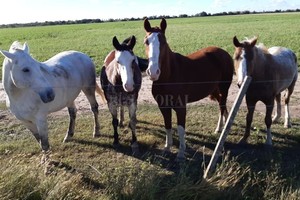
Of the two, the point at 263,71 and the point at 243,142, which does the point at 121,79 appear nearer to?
the point at 263,71

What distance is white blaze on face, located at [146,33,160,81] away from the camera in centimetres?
471

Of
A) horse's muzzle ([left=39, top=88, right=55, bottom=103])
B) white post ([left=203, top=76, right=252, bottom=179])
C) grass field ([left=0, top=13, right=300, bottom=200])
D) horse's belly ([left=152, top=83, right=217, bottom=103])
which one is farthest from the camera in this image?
horse's belly ([left=152, top=83, right=217, bottom=103])

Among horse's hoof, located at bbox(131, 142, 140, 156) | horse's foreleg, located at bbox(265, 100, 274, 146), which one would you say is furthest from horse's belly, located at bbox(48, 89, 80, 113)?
horse's foreleg, located at bbox(265, 100, 274, 146)

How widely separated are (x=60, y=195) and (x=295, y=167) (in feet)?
11.6

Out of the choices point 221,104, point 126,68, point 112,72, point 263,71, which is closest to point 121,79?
point 112,72

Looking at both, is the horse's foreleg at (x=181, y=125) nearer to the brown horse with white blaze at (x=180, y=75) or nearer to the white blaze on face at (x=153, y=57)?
the brown horse with white blaze at (x=180, y=75)

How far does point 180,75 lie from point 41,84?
2207mm

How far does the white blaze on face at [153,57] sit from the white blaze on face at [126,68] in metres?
0.52

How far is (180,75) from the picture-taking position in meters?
5.70

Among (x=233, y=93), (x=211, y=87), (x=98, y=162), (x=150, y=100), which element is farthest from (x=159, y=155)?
(x=233, y=93)

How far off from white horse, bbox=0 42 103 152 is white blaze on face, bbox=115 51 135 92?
109 cm

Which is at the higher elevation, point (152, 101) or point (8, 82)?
point (8, 82)

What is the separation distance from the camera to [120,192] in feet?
14.6

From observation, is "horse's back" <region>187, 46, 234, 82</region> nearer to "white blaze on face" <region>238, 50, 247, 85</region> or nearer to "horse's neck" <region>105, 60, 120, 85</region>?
"white blaze on face" <region>238, 50, 247, 85</region>
